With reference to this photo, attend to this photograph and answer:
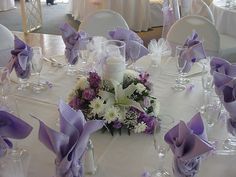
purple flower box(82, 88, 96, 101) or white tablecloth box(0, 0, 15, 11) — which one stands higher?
purple flower box(82, 88, 96, 101)

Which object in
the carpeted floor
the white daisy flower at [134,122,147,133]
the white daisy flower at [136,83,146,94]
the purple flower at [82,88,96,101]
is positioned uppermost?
the white daisy flower at [136,83,146,94]

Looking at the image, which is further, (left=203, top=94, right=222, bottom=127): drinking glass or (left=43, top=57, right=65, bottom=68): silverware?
(left=43, top=57, right=65, bottom=68): silverware

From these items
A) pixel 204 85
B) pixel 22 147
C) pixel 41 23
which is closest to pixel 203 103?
pixel 204 85

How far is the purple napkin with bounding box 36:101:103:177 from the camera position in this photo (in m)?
0.83

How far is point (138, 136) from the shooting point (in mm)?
1198

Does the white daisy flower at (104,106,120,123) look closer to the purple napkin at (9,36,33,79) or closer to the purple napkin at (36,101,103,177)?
the purple napkin at (36,101,103,177)

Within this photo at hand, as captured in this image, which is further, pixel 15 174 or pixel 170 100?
pixel 170 100

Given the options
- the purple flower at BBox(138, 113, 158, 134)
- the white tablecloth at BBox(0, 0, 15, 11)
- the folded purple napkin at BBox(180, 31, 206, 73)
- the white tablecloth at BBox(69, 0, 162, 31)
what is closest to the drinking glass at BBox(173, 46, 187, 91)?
the folded purple napkin at BBox(180, 31, 206, 73)

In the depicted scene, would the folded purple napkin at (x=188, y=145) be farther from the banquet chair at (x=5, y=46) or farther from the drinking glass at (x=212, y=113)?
the banquet chair at (x=5, y=46)

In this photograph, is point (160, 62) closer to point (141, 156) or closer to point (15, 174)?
point (141, 156)

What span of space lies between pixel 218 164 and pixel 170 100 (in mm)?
450

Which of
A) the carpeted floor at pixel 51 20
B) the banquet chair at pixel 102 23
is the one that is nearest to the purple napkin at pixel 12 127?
the banquet chair at pixel 102 23

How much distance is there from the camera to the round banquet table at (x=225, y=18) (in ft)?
10.4

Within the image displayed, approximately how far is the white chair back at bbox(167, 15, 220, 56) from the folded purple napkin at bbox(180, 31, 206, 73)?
647 mm
